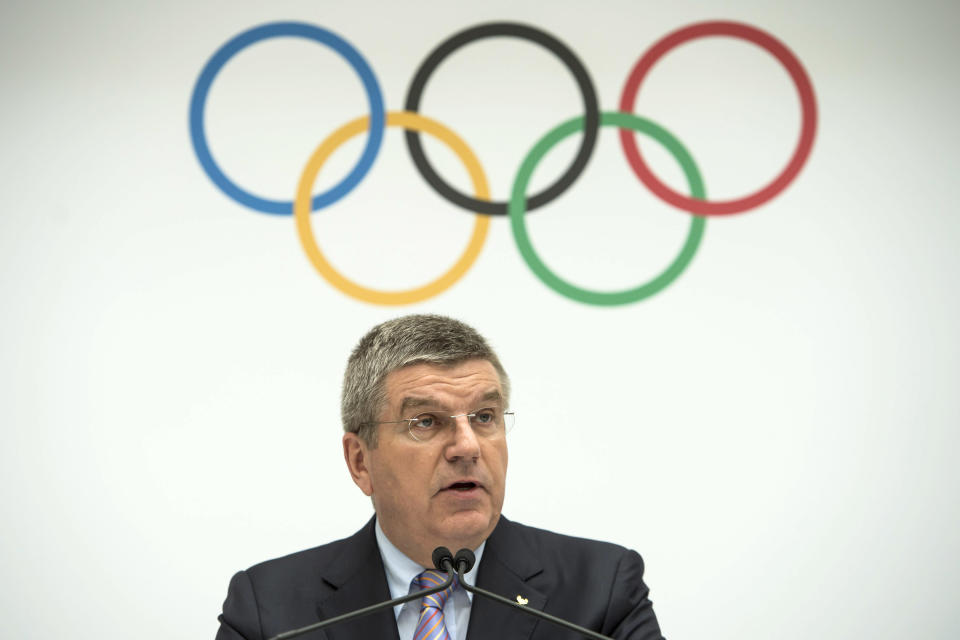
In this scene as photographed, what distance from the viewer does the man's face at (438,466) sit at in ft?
5.84

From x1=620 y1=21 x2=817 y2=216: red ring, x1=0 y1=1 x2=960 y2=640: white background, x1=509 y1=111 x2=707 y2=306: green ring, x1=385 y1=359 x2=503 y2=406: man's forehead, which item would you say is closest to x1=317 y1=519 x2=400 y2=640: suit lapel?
x1=385 y1=359 x2=503 y2=406: man's forehead

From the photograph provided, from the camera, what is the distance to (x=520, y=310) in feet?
9.45

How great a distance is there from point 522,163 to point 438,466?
139 cm

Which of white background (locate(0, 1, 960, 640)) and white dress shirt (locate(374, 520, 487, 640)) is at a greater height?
white background (locate(0, 1, 960, 640))

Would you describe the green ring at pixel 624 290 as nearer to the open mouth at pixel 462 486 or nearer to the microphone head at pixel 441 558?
the open mouth at pixel 462 486

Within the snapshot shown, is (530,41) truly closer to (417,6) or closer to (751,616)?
(417,6)

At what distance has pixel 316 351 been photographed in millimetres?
2854

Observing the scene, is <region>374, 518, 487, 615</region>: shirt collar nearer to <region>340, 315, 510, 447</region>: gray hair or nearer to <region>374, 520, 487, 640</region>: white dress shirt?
<region>374, 520, 487, 640</region>: white dress shirt

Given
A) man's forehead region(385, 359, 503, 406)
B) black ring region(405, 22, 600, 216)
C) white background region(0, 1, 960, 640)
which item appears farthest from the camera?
black ring region(405, 22, 600, 216)

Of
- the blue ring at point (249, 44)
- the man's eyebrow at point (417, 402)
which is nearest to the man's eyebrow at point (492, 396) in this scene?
the man's eyebrow at point (417, 402)

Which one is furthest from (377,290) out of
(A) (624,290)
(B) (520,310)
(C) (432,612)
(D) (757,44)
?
(D) (757,44)

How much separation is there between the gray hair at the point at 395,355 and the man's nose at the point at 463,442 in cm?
13

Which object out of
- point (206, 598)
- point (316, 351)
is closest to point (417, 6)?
point (316, 351)

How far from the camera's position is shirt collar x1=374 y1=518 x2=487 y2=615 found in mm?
1852
